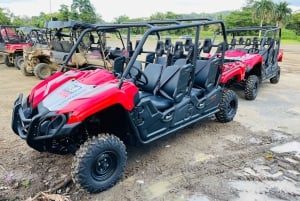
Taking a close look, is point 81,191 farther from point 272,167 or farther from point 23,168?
point 272,167

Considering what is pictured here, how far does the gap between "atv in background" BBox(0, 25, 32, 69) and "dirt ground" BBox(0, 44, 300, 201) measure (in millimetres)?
6157

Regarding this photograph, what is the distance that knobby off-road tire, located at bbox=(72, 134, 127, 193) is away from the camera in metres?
2.87

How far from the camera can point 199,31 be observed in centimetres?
397

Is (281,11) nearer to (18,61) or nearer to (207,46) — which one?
(18,61)

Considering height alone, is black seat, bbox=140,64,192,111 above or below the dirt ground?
above

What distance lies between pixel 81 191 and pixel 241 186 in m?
1.57

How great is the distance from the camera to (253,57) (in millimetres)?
6672

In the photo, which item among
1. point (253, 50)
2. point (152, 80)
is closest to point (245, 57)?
point (253, 50)

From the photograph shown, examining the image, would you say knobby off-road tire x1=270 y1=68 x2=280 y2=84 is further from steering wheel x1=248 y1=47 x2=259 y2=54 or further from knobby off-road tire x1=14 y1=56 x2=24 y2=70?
knobby off-road tire x1=14 y1=56 x2=24 y2=70

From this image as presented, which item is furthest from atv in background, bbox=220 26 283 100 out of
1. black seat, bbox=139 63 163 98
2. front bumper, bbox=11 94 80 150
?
front bumper, bbox=11 94 80 150

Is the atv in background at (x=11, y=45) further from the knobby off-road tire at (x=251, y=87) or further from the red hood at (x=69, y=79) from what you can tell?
the red hood at (x=69, y=79)

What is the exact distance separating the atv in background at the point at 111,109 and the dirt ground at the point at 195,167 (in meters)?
0.31

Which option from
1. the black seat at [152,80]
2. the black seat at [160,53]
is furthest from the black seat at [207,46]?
the black seat at [152,80]

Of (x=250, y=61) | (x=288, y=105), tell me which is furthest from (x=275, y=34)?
(x=288, y=105)
